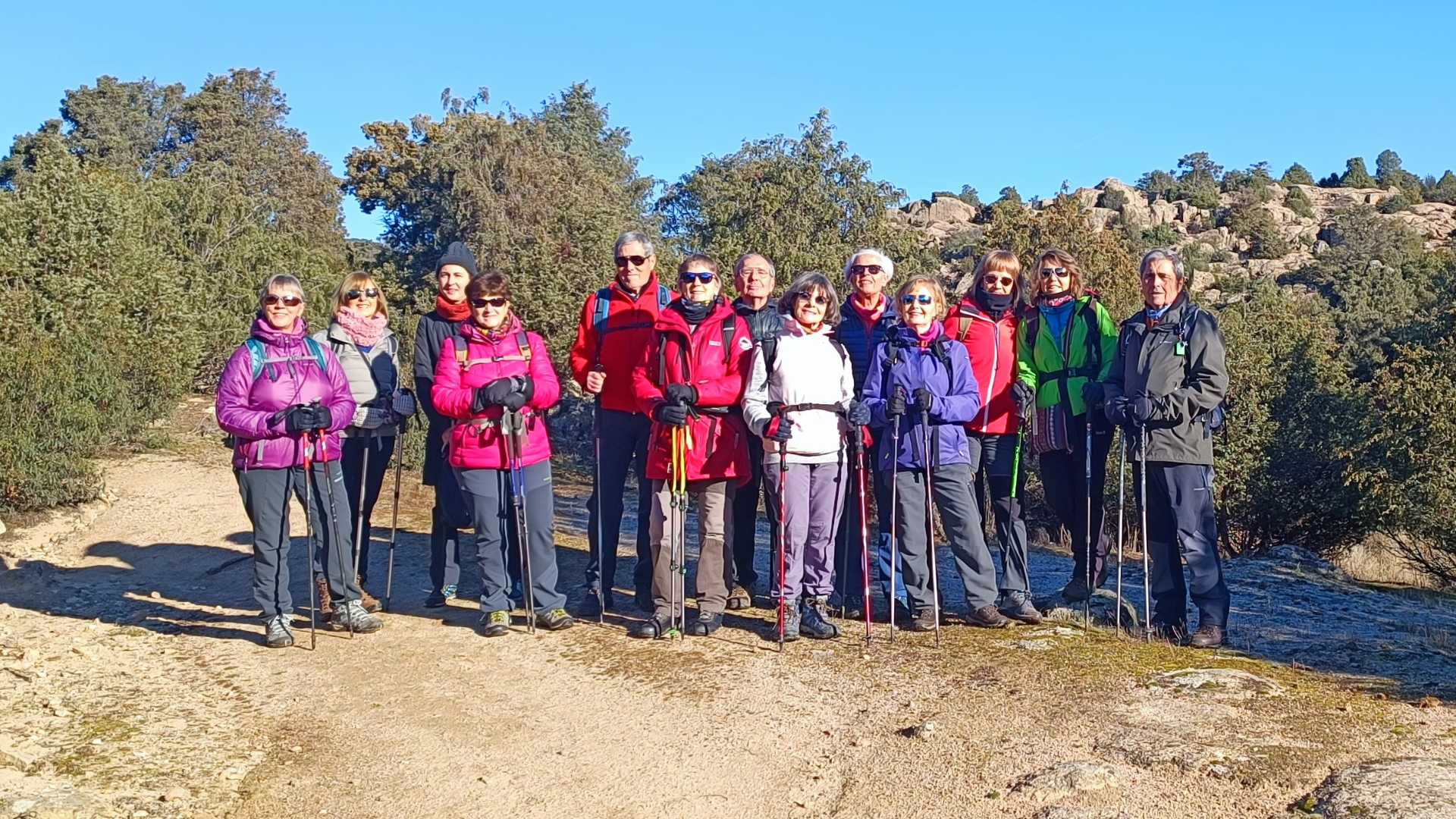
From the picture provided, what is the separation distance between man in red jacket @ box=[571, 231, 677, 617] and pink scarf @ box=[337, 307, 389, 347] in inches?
50.6

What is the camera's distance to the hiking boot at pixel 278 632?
6.75m

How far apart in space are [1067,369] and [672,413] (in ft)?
7.61

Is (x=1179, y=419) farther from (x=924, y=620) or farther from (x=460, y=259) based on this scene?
(x=460, y=259)

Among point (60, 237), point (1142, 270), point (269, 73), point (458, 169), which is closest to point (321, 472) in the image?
point (1142, 270)

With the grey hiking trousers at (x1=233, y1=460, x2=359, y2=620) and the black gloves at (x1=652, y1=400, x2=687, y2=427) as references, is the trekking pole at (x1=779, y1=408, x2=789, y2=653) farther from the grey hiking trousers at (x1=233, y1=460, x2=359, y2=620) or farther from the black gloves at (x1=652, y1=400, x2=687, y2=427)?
the grey hiking trousers at (x1=233, y1=460, x2=359, y2=620)

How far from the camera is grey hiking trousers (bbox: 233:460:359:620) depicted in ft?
22.1

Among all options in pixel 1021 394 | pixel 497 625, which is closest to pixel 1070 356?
pixel 1021 394

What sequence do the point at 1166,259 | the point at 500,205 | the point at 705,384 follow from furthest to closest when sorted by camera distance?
the point at 500,205 < the point at 705,384 < the point at 1166,259

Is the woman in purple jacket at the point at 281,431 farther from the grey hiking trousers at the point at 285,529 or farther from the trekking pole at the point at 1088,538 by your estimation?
the trekking pole at the point at 1088,538

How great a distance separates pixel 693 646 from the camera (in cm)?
645

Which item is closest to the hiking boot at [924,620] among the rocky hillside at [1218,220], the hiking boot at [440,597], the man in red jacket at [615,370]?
the man in red jacket at [615,370]

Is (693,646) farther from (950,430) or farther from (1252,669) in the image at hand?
(1252,669)

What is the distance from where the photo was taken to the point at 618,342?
7031 mm

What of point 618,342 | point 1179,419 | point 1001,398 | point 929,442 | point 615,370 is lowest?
point 929,442
